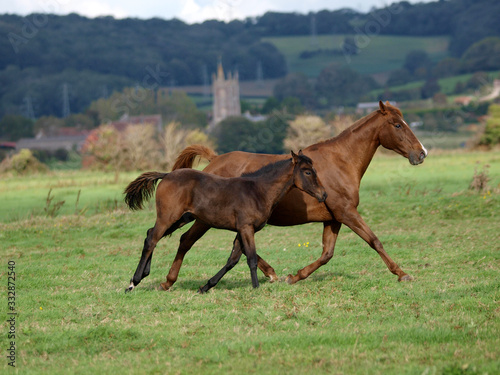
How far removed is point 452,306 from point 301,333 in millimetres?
2021

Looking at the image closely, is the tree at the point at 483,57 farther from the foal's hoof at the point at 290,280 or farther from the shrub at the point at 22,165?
the foal's hoof at the point at 290,280

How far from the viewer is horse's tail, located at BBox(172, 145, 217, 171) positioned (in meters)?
11.0

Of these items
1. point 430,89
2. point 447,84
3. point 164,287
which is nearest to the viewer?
point 164,287

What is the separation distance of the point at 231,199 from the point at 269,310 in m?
1.78

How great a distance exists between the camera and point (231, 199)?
29.0 feet

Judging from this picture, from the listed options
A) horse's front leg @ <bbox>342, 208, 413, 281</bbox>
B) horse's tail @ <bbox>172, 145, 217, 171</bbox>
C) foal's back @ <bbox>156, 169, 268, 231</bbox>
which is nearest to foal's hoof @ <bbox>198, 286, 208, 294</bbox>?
foal's back @ <bbox>156, 169, 268, 231</bbox>

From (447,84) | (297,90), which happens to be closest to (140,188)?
(447,84)

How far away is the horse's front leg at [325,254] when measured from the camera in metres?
9.55

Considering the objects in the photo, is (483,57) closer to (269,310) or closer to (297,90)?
(297,90)

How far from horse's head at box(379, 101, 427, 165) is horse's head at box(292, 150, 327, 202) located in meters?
1.63

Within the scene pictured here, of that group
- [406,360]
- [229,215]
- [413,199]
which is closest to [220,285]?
[229,215]

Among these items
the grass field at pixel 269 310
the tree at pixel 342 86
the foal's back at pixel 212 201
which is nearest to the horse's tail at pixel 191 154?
the grass field at pixel 269 310

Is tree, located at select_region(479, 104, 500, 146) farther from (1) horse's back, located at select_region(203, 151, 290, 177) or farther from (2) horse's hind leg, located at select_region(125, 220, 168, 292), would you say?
(2) horse's hind leg, located at select_region(125, 220, 168, 292)

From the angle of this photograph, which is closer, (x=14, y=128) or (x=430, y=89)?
(x=14, y=128)
